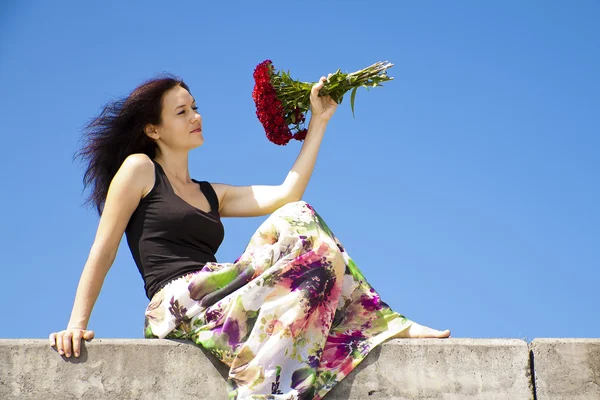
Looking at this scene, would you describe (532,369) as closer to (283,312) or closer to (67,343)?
(283,312)

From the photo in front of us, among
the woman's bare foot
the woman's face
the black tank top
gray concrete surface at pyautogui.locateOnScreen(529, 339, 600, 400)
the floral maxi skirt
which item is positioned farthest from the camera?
the woman's face

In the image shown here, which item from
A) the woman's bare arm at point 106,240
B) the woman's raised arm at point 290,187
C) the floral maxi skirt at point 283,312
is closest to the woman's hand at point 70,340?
the woman's bare arm at point 106,240

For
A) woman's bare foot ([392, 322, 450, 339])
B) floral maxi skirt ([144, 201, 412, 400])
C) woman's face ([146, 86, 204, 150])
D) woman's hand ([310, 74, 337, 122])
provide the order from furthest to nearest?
woman's hand ([310, 74, 337, 122])
woman's face ([146, 86, 204, 150])
woman's bare foot ([392, 322, 450, 339])
floral maxi skirt ([144, 201, 412, 400])

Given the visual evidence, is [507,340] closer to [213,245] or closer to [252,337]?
[252,337]

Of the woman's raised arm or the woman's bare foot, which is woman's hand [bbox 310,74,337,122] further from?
the woman's bare foot

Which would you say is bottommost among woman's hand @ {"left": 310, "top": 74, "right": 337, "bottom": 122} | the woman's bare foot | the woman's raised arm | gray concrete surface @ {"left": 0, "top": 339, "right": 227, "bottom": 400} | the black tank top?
gray concrete surface @ {"left": 0, "top": 339, "right": 227, "bottom": 400}

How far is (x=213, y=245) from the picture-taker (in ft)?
14.2

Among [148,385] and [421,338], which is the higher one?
[421,338]

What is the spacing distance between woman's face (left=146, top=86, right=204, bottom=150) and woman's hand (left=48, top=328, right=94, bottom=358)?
116 cm

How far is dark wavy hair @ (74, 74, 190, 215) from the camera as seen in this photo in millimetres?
4539

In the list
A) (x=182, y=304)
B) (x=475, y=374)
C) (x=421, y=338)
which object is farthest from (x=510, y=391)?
(x=182, y=304)

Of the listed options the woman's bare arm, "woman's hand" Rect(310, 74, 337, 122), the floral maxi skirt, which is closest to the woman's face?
the woman's bare arm

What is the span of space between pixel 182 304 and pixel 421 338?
105 cm

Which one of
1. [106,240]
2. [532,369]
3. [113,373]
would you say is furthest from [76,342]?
[532,369]
